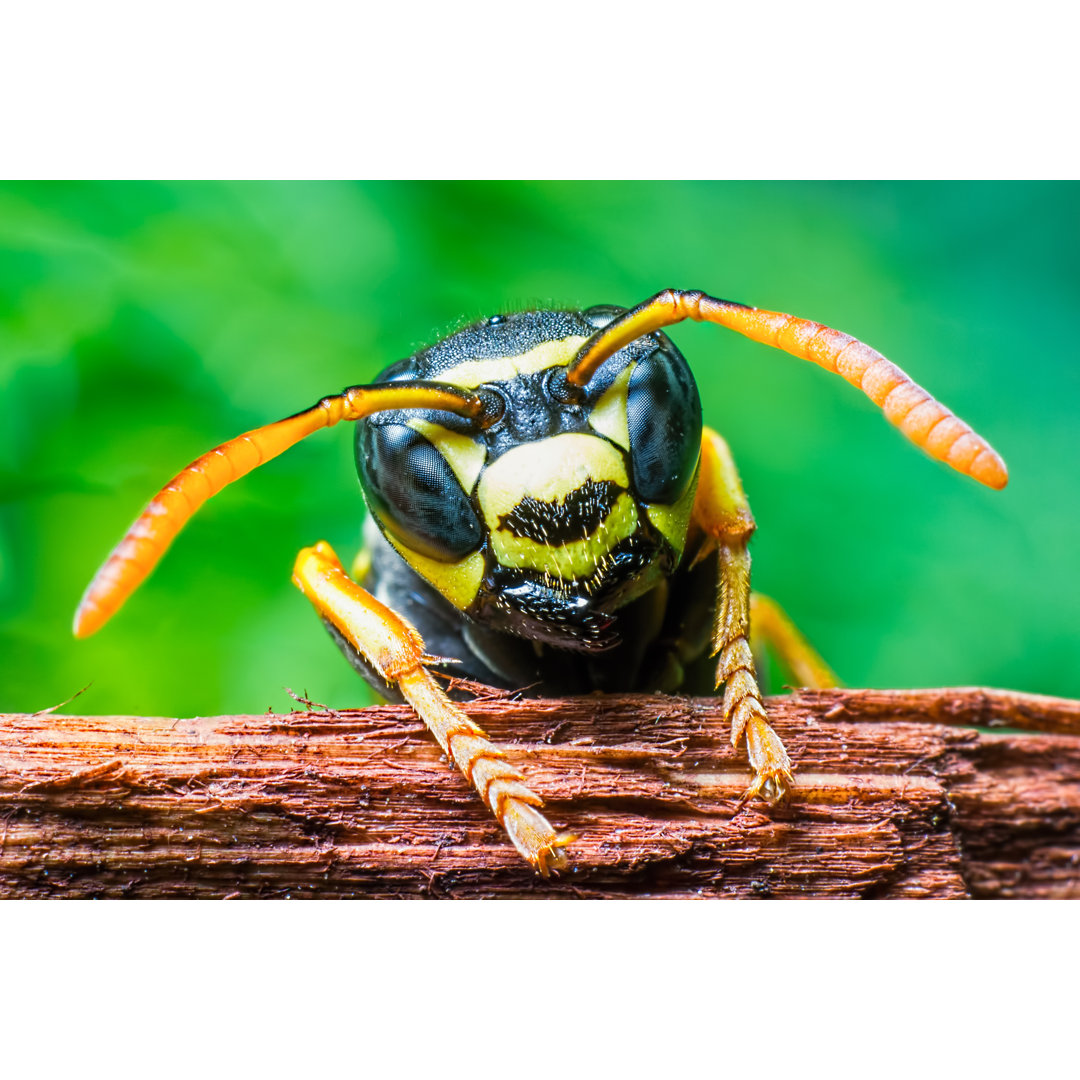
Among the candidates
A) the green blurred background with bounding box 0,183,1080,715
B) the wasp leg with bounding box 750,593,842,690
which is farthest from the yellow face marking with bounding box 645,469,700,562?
the wasp leg with bounding box 750,593,842,690

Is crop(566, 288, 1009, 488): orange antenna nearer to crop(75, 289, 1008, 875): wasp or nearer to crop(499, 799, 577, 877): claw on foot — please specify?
crop(75, 289, 1008, 875): wasp

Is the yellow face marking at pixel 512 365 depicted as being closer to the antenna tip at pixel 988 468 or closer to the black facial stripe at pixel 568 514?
the black facial stripe at pixel 568 514

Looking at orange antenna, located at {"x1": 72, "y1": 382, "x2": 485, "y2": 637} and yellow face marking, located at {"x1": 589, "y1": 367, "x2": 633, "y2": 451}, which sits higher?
yellow face marking, located at {"x1": 589, "y1": 367, "x2": 633, "y2": 451}

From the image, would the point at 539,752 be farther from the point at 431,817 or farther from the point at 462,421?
the point at 462,421

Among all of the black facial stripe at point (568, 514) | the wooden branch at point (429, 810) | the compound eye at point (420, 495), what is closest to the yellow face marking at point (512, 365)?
the compound eye at point (420, 495)

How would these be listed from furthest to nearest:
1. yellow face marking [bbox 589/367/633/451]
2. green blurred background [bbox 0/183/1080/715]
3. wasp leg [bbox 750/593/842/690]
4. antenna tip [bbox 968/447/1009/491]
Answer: wasp leg [bbox 750/593/842/690] < green blurred background [bbox 0/183/1080/715] < yellow face marking [bbox 589/367/633/451] < antenna tip [bbox 968/447/1009/491]

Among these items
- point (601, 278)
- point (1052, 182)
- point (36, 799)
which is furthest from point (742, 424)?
point (36, 799)

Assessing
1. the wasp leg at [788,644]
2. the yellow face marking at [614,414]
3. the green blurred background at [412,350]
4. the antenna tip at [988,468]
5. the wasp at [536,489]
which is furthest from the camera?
the wasp leg at [788,644]
